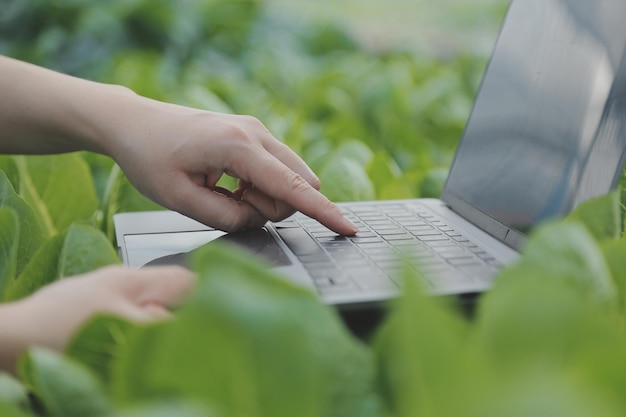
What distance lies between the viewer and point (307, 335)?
0.47 metres

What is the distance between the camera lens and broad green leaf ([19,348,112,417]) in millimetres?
524

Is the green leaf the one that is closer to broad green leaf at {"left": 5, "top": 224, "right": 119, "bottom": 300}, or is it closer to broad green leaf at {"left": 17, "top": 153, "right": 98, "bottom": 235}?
broad green leaf at {"left": 17, "top": 153, "right": 98, "bottom": 235}

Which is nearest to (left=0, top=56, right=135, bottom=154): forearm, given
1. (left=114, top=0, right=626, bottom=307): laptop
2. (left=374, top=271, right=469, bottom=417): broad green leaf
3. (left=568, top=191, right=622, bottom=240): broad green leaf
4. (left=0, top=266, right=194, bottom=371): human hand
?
(left=114, top=0, right=626, bottom=307): laptop

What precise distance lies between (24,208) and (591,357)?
0.67 m

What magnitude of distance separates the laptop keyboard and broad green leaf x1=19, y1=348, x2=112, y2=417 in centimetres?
28

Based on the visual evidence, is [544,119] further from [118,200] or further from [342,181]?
[118,200]

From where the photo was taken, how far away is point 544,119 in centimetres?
109

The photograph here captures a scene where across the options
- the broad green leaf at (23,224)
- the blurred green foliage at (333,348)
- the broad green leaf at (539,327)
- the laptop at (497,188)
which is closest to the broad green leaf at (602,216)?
the blurred green foliage at (333,348)

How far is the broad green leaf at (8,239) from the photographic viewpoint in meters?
0.71

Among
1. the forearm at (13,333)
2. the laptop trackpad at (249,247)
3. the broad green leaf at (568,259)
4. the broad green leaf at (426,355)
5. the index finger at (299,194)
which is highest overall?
the broad green leaf at (568,259)

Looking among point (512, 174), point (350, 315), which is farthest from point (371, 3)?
point (350, 315)

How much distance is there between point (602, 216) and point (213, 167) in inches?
21.5

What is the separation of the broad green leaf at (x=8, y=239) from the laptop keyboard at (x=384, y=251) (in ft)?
0.96

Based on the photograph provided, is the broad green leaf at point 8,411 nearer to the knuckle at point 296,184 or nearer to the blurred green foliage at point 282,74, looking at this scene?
the knuckle at point 296,184
